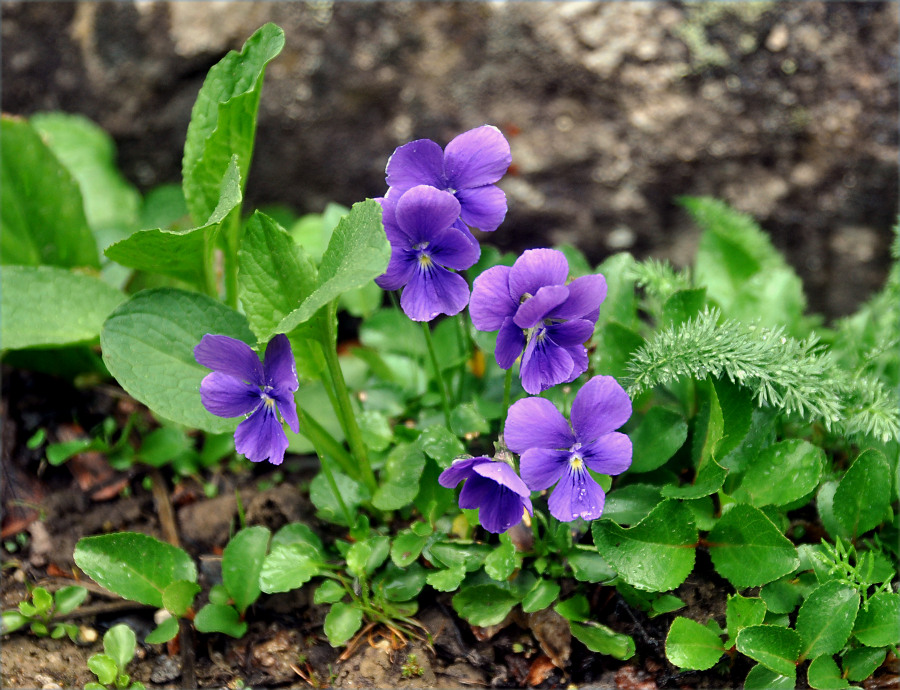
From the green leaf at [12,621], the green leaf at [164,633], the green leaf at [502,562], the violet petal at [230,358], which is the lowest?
the green leaf at [12,621]

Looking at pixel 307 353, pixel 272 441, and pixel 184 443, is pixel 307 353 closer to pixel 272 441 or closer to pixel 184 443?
pixel 272 441

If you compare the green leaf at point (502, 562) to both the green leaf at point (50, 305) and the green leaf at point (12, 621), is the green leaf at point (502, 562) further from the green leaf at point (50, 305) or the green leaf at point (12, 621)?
the green leaf at point (50, 305)

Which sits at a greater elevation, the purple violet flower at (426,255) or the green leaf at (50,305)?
the purple violet flower at (426,255)

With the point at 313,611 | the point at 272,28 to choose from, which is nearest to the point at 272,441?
the point at 313,611

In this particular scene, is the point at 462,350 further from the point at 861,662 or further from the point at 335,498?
the point at 861,662

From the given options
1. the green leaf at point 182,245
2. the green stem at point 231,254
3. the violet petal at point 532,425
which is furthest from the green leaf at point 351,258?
the green stem at point 231,254

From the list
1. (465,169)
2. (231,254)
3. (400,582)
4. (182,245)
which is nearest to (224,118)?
(182,245)

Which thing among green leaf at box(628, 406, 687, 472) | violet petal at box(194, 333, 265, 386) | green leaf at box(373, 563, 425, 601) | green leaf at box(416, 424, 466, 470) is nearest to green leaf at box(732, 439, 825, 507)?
green leaf at box(628, 406, 687, 472)

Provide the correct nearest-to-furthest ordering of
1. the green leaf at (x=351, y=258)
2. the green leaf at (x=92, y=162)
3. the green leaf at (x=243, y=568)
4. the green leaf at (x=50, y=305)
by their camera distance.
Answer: the green leaf at (x=351, y=258) → the green leaf at (x=243, y=568) → the green leaf at (x=50, y=305) → the green leaf at (x=92, y=162)
